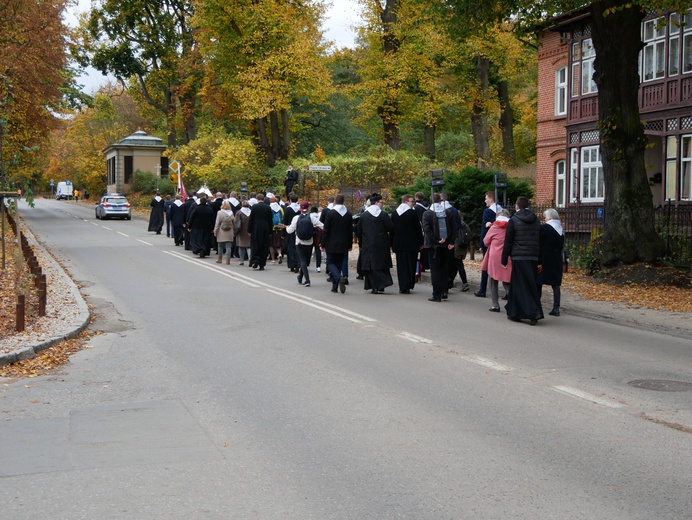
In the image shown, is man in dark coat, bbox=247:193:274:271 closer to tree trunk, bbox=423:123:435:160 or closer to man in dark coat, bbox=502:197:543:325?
man in dark coat, bbox=502:197:543:325

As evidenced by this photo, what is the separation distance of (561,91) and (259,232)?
729 inches

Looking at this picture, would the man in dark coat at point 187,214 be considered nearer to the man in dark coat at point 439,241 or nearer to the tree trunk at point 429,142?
the man in dark coat at point 439,241

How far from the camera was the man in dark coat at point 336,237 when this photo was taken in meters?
17.1

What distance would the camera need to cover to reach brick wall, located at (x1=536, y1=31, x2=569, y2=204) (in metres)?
35.3

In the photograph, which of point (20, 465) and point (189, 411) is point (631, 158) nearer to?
point (189, 411)

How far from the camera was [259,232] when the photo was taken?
72.5 ft

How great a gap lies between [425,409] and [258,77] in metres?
37.0

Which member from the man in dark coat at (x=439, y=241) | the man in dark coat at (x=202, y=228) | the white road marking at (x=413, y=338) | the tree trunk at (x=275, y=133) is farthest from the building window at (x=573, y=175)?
the white road marking at (x=413, y=338)

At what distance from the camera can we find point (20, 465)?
19.1 ft

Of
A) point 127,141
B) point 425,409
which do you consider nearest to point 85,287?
point 425,409

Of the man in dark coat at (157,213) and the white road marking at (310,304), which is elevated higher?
the man in dark coat at (157,213)

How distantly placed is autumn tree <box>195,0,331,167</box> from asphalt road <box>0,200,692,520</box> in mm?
30866

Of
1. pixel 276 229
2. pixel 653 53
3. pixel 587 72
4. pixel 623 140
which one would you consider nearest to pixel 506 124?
pixel 587 72

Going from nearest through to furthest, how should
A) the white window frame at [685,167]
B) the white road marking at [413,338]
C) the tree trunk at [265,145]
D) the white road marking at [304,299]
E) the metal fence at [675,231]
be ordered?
the white road marking at [413,338] < the white road marking at [304,299] < the metal fence at [675,231] < the white window frame at [685,167] < the tree trunk at [265,145]
